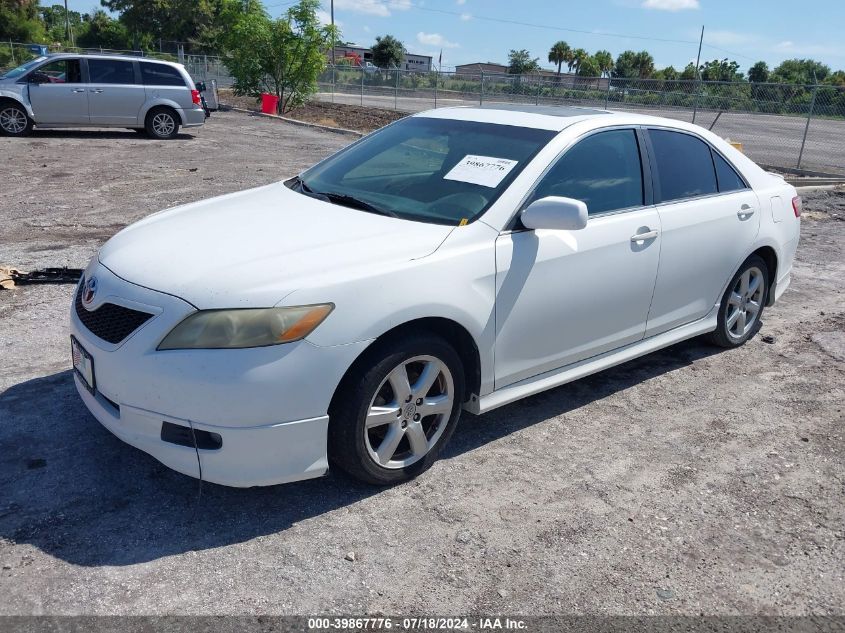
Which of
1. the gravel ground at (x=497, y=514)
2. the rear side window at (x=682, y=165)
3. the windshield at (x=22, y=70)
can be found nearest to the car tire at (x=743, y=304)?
the gravel ground at (x=497, y=514)

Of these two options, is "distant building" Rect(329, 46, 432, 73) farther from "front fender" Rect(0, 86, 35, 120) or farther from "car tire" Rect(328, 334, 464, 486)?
"car tire" Rect(328, 334, 464, 486)

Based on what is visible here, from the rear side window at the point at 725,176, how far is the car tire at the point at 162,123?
559 inches

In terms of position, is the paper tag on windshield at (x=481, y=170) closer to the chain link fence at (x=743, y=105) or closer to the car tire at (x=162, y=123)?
the car tire at (x=162, y=123)

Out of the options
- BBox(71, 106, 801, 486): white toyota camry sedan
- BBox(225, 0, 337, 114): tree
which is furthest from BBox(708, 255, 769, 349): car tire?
BBox(225, 0, 337, 114): tree

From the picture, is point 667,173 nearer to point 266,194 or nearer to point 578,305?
point 578,305

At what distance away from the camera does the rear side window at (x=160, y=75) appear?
16312mm

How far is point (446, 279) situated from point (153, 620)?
Result: 1.78 meters

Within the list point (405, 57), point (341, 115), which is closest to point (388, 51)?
point (405, 57)

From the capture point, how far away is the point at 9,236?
302 inches

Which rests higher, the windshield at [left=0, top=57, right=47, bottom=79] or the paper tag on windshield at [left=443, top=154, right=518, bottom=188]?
the windshield at [left=0, top=57, right=47, bottom=79]

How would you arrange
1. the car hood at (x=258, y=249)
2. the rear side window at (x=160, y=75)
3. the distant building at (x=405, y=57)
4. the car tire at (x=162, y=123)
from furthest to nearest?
the distant building at (x=405, y=57) → the car tire at (x=162, y=123) → the rear side window at (x=160, y=75) → the car hood at (x=258, y=249)

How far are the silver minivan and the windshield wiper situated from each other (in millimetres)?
13772

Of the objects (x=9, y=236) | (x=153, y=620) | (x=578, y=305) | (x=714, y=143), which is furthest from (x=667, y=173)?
(x=9, y=236)

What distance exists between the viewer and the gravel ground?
9.24 feet
